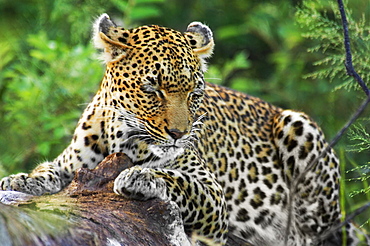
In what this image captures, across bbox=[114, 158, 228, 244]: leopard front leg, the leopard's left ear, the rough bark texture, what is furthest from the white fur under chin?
the leopard's left ear

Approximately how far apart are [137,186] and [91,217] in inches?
38.8

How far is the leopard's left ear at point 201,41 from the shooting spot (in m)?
8.03

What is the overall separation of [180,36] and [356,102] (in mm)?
7636

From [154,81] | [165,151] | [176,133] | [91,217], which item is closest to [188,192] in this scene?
[165,151]

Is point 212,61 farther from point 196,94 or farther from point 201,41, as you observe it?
point 196,94

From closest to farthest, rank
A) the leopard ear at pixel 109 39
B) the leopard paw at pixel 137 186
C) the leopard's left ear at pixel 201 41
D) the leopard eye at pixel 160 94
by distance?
1. the leopard paw at pixel 137 186
2. the leopard eye at pixel 160 94
3. the leopard ear at pixel 109 39
4. the leopard's left ear at pixel 201 41

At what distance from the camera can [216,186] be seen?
8.02 m

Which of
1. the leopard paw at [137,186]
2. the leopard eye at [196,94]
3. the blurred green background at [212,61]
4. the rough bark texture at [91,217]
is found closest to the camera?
the rough bark texture at [91,217]

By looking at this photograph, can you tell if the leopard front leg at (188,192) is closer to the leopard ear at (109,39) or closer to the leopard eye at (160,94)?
the leopard eye at (160,94)

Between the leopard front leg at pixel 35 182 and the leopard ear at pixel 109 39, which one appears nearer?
the leopard front leg at pixel 35 182

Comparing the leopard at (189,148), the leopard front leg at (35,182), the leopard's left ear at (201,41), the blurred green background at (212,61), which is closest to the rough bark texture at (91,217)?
the leopard at (189,148)

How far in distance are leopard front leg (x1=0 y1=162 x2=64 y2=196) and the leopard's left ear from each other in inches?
73.9

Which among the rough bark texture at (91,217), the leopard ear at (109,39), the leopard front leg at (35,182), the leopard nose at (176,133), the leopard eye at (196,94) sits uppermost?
the leopard ear at (109,39)

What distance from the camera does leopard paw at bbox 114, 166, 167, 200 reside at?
6.71 meters
